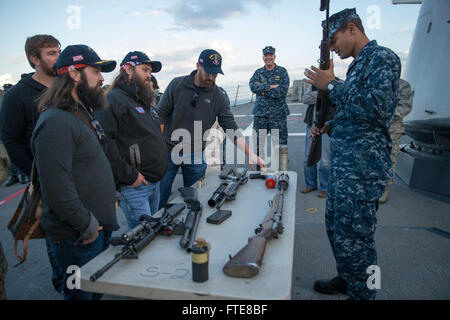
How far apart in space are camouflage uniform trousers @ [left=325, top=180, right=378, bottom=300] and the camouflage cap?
43.3 inches

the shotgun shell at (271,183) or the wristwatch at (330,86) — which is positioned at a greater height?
the wristwatch at (330,86)

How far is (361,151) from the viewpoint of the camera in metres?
2.02

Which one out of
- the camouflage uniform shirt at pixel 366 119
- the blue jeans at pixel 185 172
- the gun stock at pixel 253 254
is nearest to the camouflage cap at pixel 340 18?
the camouflage uniform shirt at pixel 366 119

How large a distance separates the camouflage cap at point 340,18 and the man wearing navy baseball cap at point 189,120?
46.0 inches

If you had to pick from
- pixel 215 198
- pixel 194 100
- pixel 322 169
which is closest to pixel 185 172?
pixel 194 100

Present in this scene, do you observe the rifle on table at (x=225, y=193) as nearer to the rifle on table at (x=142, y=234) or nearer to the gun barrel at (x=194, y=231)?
the gun barrel at (x=194, y=231)

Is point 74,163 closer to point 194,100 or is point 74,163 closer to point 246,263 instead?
point 246,263

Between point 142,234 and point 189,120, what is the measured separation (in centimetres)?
163

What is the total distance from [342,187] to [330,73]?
881 millimetres

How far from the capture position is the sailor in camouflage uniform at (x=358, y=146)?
1.92 m

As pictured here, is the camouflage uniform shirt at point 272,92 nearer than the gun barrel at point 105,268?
No

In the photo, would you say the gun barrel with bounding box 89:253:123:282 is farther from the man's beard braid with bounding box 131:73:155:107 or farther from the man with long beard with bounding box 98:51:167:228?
the man's beard braid with bounding box 131:73:155:107
